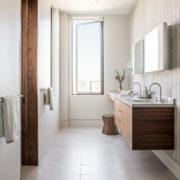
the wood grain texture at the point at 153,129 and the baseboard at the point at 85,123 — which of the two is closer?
the wood grain texture at the point at 153,129

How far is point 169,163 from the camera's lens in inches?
106

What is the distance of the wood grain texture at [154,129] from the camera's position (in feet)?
8.35

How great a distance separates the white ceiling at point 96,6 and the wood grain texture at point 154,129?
8.94ft

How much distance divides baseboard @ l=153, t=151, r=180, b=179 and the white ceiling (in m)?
2.98

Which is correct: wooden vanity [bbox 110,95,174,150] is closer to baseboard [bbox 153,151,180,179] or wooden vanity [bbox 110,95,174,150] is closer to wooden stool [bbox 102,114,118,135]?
baseboard [bbox 153,151,180,179]

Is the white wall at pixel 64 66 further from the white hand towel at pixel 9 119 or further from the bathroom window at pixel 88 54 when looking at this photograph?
the white hand towel at pixel 9 119

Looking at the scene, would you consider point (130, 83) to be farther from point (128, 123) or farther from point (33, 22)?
point (33, 22)

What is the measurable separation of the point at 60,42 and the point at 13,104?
11.8 feet

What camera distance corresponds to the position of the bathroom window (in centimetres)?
528

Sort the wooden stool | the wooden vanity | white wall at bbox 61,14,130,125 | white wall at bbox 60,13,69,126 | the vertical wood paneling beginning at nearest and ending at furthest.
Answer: the vertical wood paneling → the wooden vanity → the wooden stool → white wall at bbox 60,13,69,126 → white wall at bbox 61,14,130,125

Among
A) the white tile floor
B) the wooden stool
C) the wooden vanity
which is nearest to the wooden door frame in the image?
the white tile floor

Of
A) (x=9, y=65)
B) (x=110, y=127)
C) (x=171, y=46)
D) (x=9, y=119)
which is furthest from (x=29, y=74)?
(x=110, y=127)

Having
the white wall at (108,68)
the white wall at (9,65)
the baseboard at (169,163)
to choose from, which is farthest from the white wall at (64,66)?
the white wall at (9,65)

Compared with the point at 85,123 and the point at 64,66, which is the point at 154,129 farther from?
the point at 64,66
